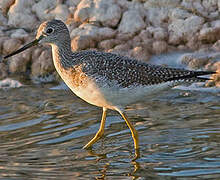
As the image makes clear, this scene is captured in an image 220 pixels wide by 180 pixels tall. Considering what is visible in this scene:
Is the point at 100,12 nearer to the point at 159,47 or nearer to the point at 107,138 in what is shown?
the point at 159,47

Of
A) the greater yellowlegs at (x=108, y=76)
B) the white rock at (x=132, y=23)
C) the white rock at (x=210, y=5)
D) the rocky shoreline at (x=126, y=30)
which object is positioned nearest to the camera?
the greater yellowlegs at (x=108, y=76)

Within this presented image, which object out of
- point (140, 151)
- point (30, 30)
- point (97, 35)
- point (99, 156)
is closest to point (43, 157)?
point (99, 156)

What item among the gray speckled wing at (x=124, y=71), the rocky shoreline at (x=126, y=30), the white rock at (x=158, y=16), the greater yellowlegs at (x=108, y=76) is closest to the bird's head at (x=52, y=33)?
the greater yellowlegs at (x=108, y=76)

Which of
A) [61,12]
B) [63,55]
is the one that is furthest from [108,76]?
[61,12]

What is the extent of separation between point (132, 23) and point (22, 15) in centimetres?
255

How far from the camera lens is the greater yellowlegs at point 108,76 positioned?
6754mm

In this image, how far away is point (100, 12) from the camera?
10.5 metres

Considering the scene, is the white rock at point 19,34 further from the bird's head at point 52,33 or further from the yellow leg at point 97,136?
the yellow leg at point 97,136

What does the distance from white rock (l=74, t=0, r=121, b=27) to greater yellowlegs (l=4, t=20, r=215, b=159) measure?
11.1 feet

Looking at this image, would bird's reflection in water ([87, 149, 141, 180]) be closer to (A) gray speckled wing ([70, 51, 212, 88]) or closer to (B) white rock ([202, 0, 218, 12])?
(A) gray speckled wing ([70, 51, 212, 88])

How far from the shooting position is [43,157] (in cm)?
650

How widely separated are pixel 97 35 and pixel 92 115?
8.19ft

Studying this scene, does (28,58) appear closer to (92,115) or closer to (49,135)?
(92,115)

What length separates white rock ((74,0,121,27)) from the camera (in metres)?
10.5
